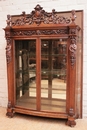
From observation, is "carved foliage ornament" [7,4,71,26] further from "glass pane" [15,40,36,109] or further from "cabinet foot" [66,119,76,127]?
"cabinet foot" [66,119,76,127]

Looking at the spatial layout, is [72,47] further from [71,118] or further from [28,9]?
[28,9]

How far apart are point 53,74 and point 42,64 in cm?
27

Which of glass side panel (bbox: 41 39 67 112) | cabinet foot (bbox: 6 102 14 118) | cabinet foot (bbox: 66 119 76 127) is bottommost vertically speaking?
cabinet foot (bbox: 66 119 76 127)

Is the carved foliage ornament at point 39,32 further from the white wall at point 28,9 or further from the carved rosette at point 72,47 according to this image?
the white wall at point 28,9

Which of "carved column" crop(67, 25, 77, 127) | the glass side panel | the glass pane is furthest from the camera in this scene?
the glass pane

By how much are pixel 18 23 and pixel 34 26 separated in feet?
0.95

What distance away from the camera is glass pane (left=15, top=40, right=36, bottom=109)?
2648 mm

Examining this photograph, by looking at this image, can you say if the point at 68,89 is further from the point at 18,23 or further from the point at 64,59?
the point at 18,23

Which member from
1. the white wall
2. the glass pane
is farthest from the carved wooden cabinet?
the white wall

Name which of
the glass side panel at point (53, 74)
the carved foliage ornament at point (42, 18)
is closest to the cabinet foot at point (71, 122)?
the glass side panel at point (53, 74)

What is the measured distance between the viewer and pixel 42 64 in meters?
2.59

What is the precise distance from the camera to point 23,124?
253 cm

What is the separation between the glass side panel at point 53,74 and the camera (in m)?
2.53

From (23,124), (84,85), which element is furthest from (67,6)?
(23,124)
